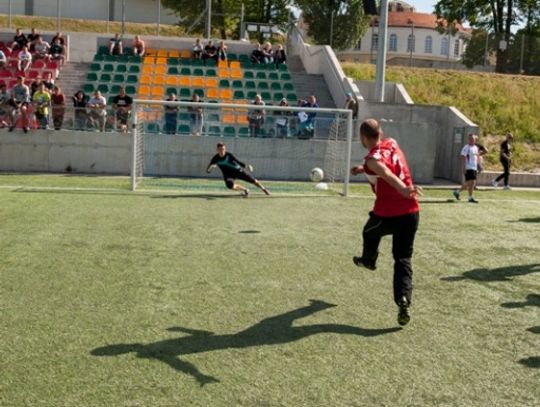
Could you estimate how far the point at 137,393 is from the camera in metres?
4.68

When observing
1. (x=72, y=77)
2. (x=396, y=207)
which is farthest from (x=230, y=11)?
(x=396, y=207)

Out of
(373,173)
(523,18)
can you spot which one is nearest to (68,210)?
(373,173)

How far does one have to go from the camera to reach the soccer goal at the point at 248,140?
21062 millimetres

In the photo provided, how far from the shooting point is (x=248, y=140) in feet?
70.4

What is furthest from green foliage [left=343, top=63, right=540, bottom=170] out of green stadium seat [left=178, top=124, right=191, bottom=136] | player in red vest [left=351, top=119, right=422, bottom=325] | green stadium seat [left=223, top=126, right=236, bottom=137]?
player in red vest [left=351, top=119, right=422, bottom=325]

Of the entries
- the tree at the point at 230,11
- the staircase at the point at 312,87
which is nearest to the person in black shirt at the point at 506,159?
the staircase at the point at 312,87

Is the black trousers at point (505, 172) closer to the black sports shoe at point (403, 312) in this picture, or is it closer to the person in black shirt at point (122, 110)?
the person in black shirt at point (122, 110)

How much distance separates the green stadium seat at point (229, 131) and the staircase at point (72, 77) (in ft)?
24.1

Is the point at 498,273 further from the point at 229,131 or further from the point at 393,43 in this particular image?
the point at 393,43

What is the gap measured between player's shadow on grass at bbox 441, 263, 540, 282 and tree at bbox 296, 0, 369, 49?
41.2m

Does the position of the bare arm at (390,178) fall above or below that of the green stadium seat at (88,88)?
below

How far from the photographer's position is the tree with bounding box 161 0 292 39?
47531 millimetres

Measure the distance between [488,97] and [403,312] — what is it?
80.8 feet

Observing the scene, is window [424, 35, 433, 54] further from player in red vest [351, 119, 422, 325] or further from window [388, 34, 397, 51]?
player in red vest [351, 119, 422, 325]
